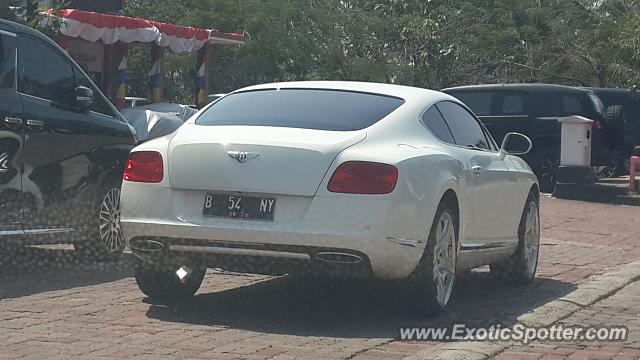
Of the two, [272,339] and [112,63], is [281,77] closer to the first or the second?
[112,63]

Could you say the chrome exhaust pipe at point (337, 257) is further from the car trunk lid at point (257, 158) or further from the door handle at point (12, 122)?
the door handle at point (12, 122)

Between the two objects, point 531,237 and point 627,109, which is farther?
point 627,109

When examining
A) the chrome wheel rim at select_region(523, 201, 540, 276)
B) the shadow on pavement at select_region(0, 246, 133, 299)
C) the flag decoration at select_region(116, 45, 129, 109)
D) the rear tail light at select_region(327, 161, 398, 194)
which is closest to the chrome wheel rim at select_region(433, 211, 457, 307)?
the rear tail light at select_region(327, 161, 398, 194)

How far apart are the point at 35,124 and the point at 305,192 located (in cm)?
276

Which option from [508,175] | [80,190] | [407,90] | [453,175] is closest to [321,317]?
[453,175]

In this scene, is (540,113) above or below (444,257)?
above

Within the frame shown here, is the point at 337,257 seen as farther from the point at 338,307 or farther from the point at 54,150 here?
the point at 54,150

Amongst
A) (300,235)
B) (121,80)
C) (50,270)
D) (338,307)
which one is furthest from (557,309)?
(121,80)

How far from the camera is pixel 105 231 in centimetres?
952

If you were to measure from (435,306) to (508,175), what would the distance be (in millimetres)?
1933

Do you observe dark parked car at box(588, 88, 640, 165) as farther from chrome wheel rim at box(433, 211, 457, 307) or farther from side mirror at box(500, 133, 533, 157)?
chrome wheel rim at box(433, 211, 457, 307)

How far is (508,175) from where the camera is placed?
8.76 m

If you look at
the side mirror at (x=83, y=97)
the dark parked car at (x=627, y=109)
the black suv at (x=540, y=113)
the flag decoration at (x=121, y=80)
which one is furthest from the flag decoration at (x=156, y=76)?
the side mirror at (x=83, y=97)

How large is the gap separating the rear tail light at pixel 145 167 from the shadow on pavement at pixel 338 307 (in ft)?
2.68
